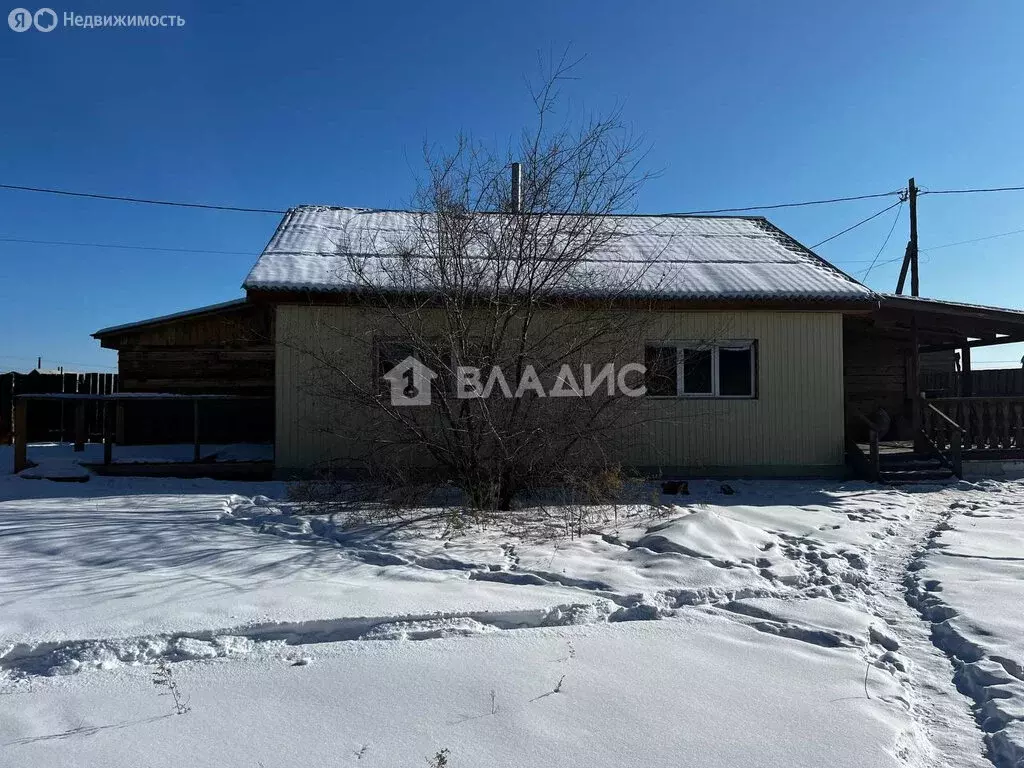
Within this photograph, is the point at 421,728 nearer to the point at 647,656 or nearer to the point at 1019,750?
the point at 647,656

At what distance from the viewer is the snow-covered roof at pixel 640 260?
10008 millimetres

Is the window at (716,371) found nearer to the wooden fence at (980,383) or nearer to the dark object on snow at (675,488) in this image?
the dark object on snow at (675,488)

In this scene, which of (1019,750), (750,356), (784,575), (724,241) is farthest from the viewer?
(724,241)

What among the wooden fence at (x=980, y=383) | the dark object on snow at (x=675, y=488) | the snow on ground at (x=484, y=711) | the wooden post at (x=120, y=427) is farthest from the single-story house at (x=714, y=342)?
the snow on ground at (x=484, y=711)

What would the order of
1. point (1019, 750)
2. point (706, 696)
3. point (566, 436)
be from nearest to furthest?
1. point (1019, 750)
2. point (706, 696)
3. point (566, 436)

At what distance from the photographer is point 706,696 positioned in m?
3.58

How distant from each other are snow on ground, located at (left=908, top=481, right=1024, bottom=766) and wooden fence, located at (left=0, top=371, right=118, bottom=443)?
51.6ft

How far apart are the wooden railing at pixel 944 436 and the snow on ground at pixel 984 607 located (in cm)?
270

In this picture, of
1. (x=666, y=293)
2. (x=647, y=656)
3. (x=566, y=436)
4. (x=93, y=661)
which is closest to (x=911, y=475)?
(x=666, y=293)

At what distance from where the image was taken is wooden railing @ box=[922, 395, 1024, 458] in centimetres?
1186

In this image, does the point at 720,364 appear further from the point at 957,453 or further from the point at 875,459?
the point at 957,453

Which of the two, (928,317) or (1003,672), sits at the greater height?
(928,317)

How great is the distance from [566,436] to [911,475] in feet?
21.4

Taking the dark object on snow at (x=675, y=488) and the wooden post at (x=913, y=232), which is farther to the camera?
the wooden post at (x=913, y=232)
